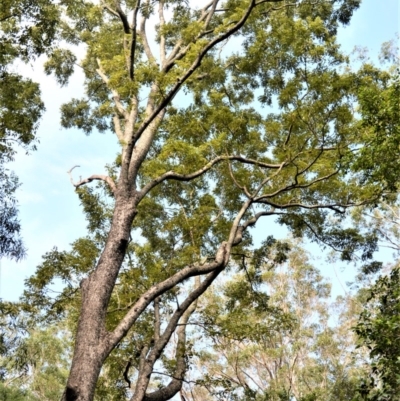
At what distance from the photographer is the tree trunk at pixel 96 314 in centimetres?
448

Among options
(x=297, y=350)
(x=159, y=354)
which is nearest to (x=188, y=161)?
(x=159, y=354)

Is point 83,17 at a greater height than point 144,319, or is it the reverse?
point 83,17

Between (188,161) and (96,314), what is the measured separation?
10.1ft

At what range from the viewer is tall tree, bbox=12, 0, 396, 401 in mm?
6117

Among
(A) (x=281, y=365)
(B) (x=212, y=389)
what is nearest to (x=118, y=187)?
(B) (x=212, y=389)

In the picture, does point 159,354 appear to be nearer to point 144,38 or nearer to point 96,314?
point 96,314

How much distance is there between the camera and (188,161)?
7.24m

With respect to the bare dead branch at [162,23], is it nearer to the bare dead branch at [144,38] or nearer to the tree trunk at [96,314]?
the bare dead branch at [144,38]

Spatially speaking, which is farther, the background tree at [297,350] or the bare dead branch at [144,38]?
the background tree at [297,350]

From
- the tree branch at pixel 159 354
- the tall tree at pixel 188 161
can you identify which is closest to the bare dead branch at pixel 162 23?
the tall tree at pixel 188 161

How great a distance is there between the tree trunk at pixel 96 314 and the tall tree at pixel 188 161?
0.6 inches

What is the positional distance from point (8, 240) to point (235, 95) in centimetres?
614

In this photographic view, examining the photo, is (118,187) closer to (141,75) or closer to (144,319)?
(141,75)

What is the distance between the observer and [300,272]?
2138 centimetres
